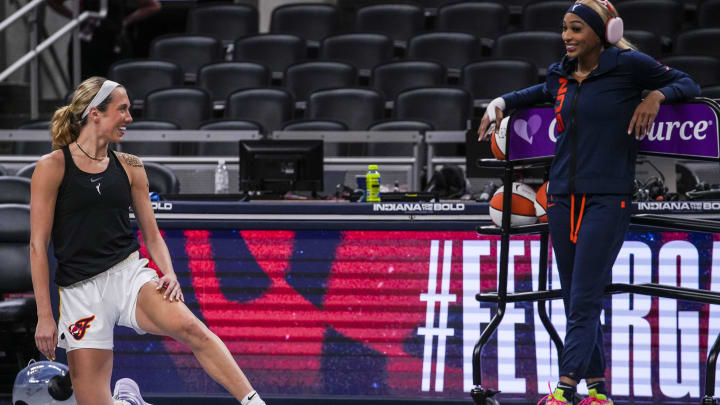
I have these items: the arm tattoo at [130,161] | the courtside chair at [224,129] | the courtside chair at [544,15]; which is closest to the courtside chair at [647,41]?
the courtside chair at [544,15]

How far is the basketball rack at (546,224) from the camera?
399 cm

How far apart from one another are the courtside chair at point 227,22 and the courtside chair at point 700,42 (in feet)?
17.2

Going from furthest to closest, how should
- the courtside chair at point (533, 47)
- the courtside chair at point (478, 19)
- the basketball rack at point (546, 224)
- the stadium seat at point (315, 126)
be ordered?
the courtside chair at point (478, 19)
the courtside chair at point (533, 47)
the stadium seat at point (315, 126)
the basketball rack at point (546, 224)

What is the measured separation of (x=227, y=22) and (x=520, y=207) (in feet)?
29.0

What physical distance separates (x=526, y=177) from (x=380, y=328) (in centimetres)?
154

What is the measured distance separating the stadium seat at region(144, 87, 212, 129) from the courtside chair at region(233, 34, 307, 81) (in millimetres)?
1438

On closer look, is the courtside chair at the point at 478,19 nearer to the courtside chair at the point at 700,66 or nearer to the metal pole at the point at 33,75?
the courtside chair at the point at 700,66

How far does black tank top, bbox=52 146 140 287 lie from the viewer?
3934mm

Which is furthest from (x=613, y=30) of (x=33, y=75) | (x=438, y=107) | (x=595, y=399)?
(x=33, y=75)

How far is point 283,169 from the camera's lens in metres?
6.77

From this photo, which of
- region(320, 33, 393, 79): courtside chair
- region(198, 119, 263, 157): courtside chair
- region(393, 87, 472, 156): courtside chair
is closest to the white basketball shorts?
region(198, 119, 263, 157): courtside chair

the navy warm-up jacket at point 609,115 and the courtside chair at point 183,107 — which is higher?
the navy warm-up jacket at point 609,115

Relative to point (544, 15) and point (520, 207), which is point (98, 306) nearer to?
point (520, 207)

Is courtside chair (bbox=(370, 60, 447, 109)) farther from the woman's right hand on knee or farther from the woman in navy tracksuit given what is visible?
the woman's right hand on knee
